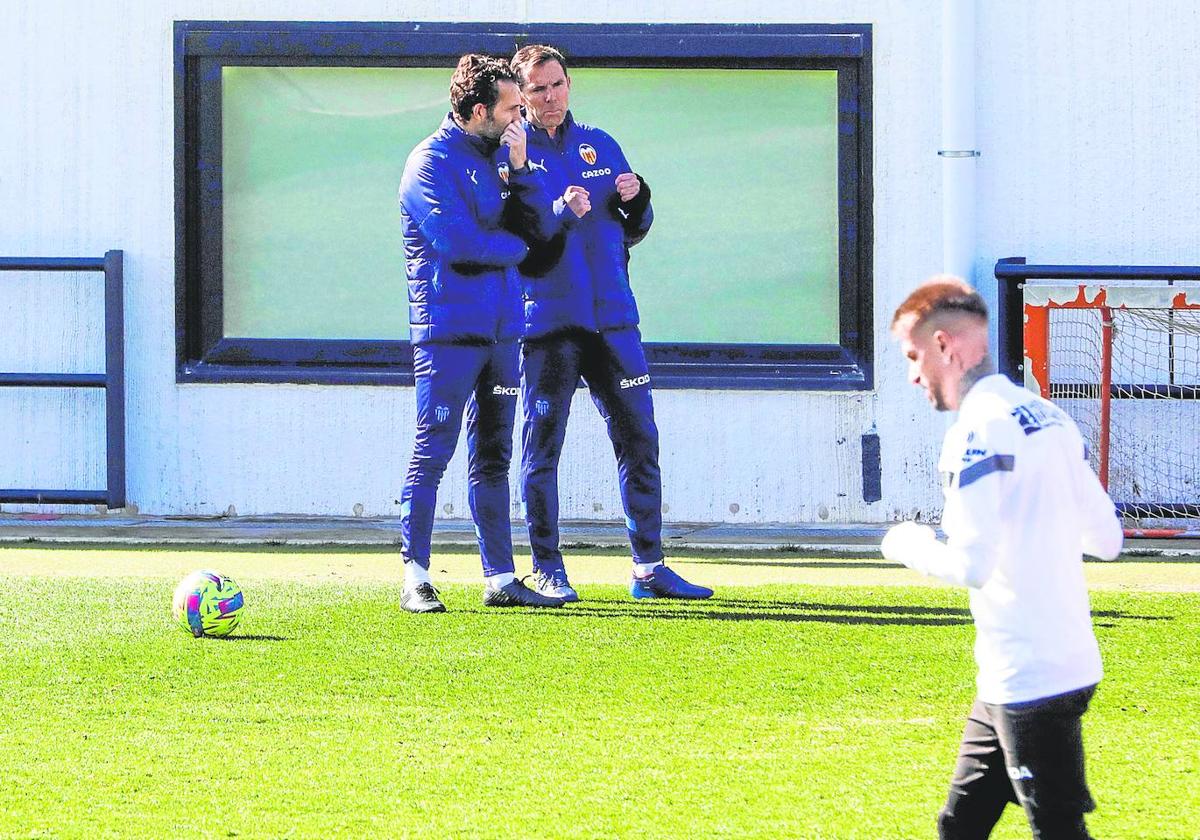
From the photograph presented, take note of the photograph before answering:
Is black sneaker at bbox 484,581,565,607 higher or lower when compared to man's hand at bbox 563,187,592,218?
lower

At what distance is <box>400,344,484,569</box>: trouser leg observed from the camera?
23.9 feet

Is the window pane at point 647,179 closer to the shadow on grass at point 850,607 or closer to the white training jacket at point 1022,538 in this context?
the shadow on grass at point 850,607

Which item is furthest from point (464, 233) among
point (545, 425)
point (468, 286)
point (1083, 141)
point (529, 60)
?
point (1083, 141)

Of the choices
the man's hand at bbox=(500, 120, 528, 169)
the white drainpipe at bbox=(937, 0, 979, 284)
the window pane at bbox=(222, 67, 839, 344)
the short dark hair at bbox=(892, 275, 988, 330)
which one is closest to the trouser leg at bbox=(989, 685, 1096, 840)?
the short dark hair at bbox=(892, 275, 988, 330)

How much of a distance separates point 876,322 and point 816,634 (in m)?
4.32

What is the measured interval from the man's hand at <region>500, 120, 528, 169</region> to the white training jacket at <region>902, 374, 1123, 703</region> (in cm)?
419

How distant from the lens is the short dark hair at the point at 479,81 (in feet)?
23.6

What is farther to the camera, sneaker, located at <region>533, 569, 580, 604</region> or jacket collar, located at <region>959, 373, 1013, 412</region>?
sneaker, located at <region>533, 569, 580, 604</region>

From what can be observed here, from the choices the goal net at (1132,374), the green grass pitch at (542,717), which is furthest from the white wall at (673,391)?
the green grass pitch at (542,717)

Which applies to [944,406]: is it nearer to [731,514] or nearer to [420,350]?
[420,350]

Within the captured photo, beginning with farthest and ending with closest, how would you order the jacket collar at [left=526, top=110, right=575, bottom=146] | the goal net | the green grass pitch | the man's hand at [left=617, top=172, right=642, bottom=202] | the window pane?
the window pane
the goal net
the jacket collar at [left=526, top=110, right=575, bottom=146]
the man's hand at [left=617, top=172, right=642, bottom=202]
the green grass pitch

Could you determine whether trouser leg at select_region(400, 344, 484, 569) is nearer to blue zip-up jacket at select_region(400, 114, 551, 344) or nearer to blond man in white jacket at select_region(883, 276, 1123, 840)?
blue zip-up jacket at select_region(400, 114, 551, 344)

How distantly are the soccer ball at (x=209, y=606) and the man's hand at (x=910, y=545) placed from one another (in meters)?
4.04

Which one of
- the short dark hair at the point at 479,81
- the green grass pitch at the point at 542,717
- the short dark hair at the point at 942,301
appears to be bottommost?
the green grass pitch at the point at 542,717
